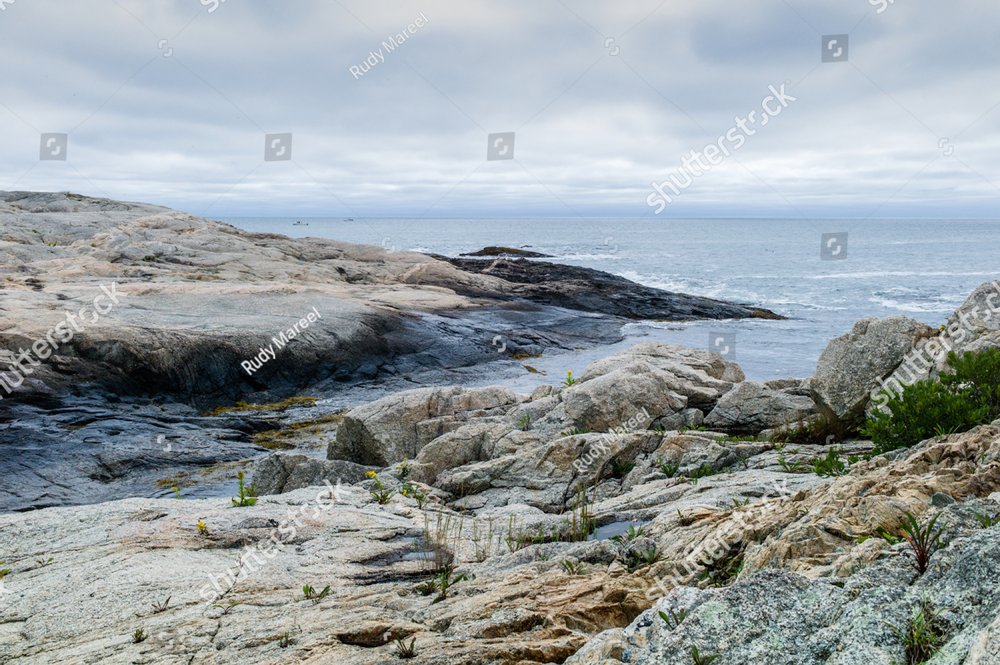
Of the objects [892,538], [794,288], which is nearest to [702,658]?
[892,538]

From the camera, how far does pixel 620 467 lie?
1185cm

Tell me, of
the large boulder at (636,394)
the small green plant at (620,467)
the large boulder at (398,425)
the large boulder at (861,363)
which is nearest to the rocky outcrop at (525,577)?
the small green plant at (620,467)

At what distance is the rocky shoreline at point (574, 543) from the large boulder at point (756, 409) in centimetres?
5

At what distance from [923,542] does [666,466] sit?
22.5ft

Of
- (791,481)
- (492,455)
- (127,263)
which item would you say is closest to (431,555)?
(791,481)

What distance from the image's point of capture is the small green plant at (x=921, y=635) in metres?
3.48

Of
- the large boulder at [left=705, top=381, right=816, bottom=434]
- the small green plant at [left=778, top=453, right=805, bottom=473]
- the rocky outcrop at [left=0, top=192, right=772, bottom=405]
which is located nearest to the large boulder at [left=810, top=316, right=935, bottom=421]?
the large boulder at [left=705, top=381, right=816, bottom=434]

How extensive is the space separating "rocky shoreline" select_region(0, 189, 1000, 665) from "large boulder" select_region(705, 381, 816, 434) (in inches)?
1.9

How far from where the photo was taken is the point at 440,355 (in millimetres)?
28047

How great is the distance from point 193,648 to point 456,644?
7.27ft

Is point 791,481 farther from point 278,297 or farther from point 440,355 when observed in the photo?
point 278,297

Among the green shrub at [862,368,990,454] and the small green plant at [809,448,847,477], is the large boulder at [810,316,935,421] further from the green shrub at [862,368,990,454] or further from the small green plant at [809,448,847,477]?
the small green plant at [809,448,847,477]

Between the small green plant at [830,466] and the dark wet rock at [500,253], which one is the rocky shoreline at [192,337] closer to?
the small green plant at [830,466]

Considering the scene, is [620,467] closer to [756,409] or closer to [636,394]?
[636,394]
